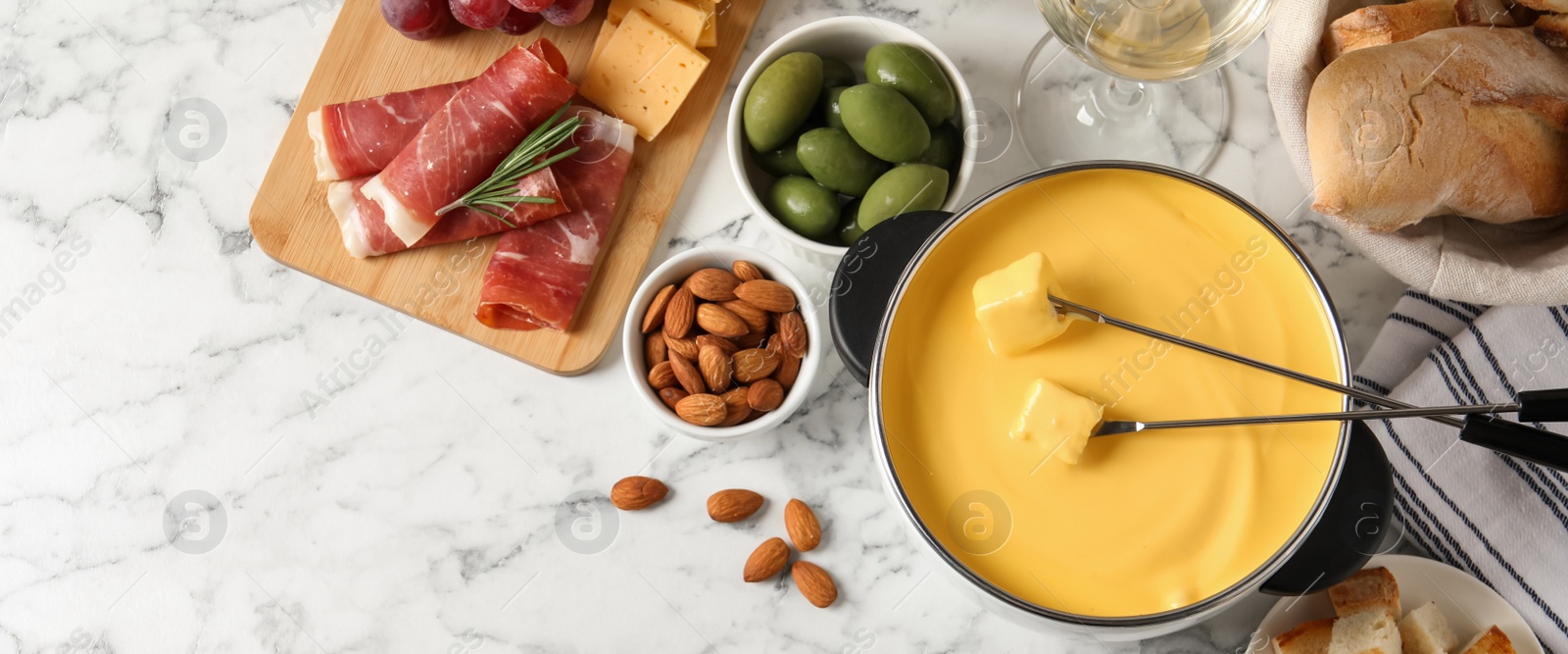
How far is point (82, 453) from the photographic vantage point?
44.1 inches

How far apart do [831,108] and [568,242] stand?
30cm

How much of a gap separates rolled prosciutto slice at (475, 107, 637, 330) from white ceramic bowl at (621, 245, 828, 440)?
0.09 m

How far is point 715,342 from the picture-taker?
3.17 feet

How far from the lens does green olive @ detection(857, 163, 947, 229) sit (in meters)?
0.91

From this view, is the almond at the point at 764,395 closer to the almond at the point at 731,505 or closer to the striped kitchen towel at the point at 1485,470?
the almond at the point at 731,505

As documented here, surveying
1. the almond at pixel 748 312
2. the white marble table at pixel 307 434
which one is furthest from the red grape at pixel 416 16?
the almond at pixel 748 312

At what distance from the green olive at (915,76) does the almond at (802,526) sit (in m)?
0.41

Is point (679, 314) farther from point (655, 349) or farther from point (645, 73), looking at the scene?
point (645, 73)

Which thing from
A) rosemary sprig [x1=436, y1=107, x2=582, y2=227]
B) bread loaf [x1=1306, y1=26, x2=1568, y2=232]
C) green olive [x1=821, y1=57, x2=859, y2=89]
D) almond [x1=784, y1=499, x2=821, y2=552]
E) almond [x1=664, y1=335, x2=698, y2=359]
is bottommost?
almond [x1=784, y1=499, x2=821, y2=552]

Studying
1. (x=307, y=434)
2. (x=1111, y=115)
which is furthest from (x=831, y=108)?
(x=307, y=434)

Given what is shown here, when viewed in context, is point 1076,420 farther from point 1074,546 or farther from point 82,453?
point 82,453

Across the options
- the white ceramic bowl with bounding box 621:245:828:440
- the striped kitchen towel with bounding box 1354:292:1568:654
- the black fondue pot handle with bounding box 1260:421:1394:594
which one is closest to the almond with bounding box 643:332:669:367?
the white ceramic bowl with bounding box 621:245:828:440

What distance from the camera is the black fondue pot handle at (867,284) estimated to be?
2.65 feet

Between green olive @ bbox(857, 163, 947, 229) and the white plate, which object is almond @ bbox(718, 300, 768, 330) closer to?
green olive @ bbox(857, 163, 947, 229)
